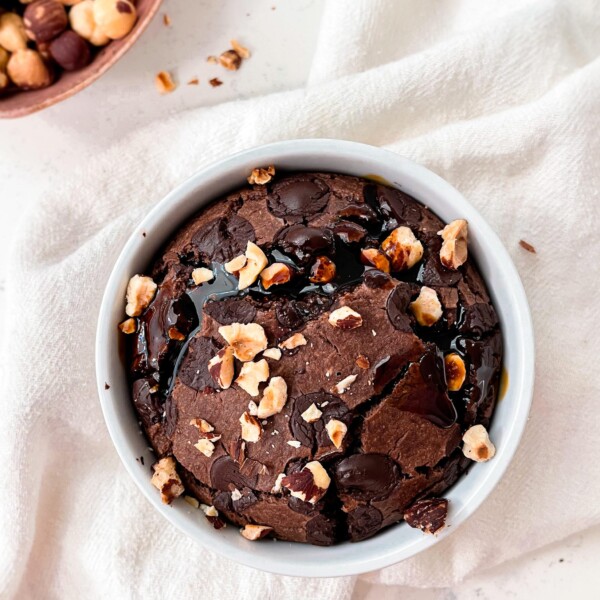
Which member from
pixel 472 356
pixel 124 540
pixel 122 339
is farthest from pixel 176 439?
pixel 472 356

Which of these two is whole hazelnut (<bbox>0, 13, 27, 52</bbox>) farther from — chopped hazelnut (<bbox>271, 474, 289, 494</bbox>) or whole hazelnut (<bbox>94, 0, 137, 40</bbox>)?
chopped hazelnut (<bbox>271, 474, 289, 494</bbox>)

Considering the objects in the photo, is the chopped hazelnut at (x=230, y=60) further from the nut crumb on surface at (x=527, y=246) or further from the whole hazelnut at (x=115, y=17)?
the nut crumb on surface at (x=527, y=246)

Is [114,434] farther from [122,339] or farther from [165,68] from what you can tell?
[165,68]

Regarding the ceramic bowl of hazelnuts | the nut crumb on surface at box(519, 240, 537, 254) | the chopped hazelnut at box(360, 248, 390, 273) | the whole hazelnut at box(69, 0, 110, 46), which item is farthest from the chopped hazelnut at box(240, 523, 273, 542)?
the whole hazelnut at box(69, 0, 110, 46)

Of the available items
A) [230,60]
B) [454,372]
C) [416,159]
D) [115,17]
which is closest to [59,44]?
[115,17]

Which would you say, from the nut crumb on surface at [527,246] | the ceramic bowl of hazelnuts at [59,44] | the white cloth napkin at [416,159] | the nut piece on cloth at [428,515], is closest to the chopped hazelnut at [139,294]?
the white cloth napkin at [416,159]
